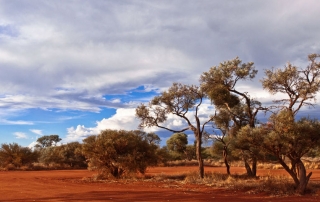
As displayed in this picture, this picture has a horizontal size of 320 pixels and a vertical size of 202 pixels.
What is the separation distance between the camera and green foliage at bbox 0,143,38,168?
144 feet

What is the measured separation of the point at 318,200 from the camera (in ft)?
43.4

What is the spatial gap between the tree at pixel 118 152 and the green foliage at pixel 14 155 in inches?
898

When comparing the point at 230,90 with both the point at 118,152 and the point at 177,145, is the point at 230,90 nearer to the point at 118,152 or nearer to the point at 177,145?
the point at 118,152

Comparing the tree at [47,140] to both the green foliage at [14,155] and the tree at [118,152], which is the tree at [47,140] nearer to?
the green foliage at [14,155]

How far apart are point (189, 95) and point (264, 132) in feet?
26.5

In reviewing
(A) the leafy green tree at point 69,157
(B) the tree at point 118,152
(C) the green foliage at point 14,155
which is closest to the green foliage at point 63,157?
(A) the leafy green tree at point 69,157

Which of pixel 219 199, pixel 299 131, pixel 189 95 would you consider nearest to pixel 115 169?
pixel 189 95

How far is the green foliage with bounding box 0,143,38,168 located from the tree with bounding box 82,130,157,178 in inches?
898

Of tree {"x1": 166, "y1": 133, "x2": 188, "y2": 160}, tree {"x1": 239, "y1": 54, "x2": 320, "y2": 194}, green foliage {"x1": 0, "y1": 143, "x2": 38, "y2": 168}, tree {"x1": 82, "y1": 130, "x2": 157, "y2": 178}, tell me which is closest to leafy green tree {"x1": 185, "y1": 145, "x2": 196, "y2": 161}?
tree {"x1": 166, "y1": 133, "x2": 188, "y2": 160}

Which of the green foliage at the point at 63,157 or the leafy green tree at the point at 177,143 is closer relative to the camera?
the green foliage at the point at 63,157

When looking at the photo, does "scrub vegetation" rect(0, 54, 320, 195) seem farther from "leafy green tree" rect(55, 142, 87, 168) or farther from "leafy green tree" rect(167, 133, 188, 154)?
"leafy green tree" rect(167, 133, 188, 154)

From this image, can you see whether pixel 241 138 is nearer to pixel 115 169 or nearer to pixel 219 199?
pixel 219 199

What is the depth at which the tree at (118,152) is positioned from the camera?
24016mm

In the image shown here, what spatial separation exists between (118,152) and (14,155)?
82.7 feet
